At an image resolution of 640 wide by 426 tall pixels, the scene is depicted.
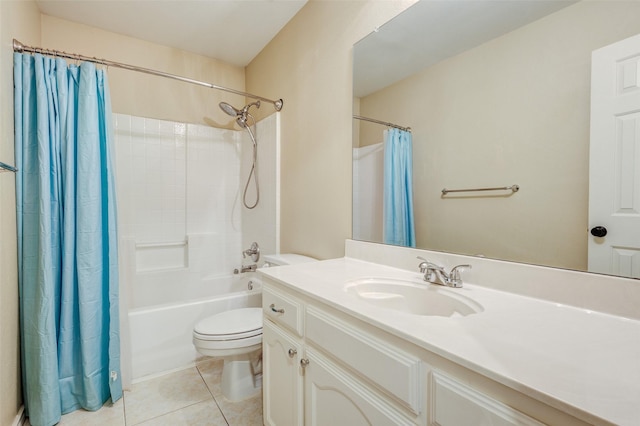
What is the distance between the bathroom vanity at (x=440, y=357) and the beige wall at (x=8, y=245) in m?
1.18

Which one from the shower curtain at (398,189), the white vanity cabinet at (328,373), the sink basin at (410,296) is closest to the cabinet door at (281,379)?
the white vanity cabinet at (328,373)

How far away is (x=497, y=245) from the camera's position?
992 millimetres

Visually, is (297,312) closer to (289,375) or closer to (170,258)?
(289,375)

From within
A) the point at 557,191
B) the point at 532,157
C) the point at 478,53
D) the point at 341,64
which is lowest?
the point at 557,191

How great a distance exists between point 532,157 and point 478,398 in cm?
74

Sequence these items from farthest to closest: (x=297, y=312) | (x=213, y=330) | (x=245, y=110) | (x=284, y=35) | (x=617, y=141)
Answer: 1. (x=245, y=110)
2. (x=284, y=35)
3. (x=213, y=330)
4. (x=297, y=312)
5. (x=617, y=141)


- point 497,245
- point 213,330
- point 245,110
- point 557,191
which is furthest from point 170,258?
point 557,191

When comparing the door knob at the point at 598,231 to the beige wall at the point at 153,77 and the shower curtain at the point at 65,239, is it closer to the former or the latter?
the shower curtain at the point at 65,239

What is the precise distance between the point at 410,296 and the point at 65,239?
1712 millimetres

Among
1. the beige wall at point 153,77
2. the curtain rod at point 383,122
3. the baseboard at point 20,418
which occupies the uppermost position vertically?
the beige wall at point 153,77

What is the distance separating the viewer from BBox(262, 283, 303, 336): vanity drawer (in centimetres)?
104

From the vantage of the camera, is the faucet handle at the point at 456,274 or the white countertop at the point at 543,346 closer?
the white countertop at the point at 543,346

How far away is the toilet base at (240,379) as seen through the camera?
164 cm

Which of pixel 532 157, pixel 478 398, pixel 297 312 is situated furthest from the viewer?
pixel 297 312
